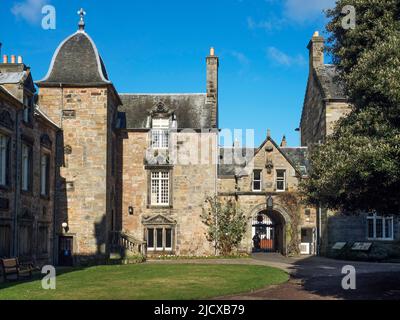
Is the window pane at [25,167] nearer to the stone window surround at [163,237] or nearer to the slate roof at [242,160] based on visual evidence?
the stone window surround at [163,237]

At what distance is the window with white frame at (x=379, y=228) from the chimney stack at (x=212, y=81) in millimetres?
12641

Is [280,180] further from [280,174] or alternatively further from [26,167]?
[26,167]

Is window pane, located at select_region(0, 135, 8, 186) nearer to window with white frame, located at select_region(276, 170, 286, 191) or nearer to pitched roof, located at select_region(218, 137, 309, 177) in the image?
pitched roof, located at select_region(218, 137, 309, 177)

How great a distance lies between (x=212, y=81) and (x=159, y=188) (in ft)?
29.0

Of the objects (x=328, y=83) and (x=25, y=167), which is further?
(x=328, y=83)

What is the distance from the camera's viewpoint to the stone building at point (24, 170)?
2283 centimetres

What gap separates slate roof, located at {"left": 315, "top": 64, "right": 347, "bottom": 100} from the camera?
118 feet

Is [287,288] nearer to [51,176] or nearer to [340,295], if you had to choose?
[340,295]

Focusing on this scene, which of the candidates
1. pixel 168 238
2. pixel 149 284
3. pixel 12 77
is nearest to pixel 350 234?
pixel 168 238

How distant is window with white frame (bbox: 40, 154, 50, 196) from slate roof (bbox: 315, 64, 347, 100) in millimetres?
19005

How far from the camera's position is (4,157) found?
2295cm

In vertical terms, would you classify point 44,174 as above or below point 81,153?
below

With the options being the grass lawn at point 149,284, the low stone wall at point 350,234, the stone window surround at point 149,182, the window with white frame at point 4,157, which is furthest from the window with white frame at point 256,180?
the window with white frame at point 4,157

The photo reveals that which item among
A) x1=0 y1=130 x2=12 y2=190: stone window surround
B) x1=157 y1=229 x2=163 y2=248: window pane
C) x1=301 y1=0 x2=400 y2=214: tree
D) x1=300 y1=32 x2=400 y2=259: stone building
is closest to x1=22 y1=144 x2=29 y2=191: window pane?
x1=0 y1=130 x2=12 y2=190: stone window surround
